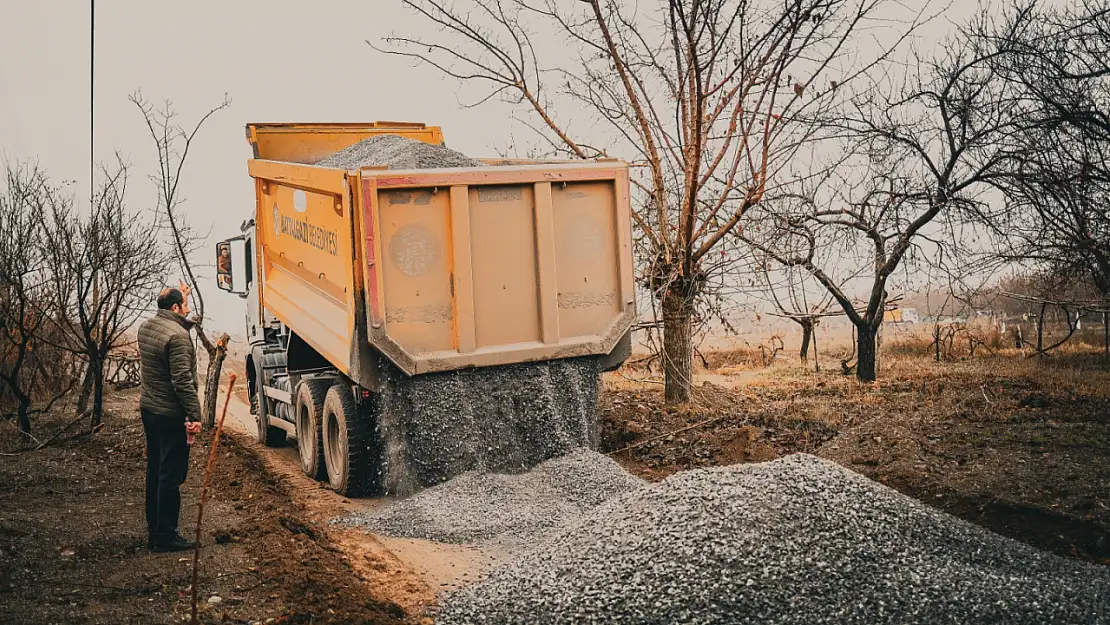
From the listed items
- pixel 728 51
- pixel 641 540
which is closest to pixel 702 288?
pixel 728 51

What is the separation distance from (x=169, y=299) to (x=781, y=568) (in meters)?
4.49

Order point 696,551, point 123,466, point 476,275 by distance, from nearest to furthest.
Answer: point 696,551
point 476,275
point 123,466

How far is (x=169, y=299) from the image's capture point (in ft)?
24.2

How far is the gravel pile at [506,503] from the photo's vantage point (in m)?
7.38

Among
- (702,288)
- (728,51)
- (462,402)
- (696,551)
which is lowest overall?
(696,551)

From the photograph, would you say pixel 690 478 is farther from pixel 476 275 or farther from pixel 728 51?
pixel 728 51

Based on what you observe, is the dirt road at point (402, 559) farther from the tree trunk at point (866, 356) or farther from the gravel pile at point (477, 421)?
the tree trunk at point (866, 356)

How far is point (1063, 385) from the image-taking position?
12.3 metres

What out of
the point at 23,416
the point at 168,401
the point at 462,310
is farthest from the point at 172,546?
the point at 23,416

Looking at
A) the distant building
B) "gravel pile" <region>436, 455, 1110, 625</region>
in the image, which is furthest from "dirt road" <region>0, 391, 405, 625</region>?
the distant building

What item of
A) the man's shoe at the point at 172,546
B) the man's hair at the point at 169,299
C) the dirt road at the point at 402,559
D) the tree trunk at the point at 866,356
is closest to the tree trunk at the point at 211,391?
the dirt road at the point at 402,559

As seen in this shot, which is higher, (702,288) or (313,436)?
(702,288)

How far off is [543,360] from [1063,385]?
277 inches

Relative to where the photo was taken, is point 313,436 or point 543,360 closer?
point 543,360
